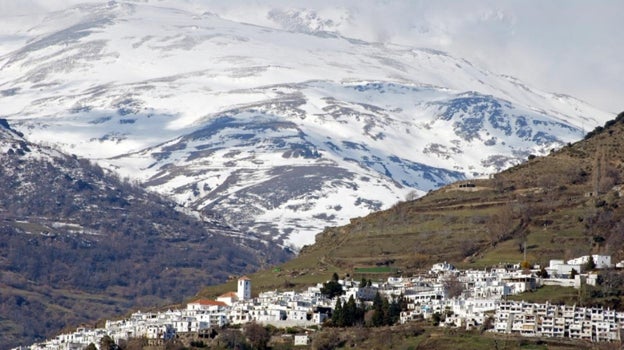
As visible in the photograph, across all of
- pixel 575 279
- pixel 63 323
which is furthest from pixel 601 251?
pixel 63 323

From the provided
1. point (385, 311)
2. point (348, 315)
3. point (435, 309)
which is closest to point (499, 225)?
point (435, 309)

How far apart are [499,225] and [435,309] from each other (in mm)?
24159

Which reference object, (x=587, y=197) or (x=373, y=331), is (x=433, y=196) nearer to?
(x=587, y=197)

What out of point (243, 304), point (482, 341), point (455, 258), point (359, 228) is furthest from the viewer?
point (359, 228)

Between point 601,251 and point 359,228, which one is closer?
point 601,251

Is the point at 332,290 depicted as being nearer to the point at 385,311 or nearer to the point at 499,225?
the point at 385,311

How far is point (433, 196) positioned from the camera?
161500 mm

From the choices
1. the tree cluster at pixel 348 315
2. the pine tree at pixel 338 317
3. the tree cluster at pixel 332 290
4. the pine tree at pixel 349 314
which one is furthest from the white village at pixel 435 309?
the pine tree at pixel 349 314

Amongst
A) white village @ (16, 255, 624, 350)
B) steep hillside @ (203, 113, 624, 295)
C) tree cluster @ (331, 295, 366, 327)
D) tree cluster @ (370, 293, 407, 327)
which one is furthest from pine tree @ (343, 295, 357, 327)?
steep hillside @ (203, 113, 624, 295)

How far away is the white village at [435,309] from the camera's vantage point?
108 m

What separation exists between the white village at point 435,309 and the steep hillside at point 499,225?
6.04 metres

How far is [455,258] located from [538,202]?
31.8 feet

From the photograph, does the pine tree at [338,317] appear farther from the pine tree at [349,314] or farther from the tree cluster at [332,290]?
the tree cluster at [332,290]

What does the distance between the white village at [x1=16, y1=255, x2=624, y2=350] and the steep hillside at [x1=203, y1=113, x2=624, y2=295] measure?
19.8 feet
